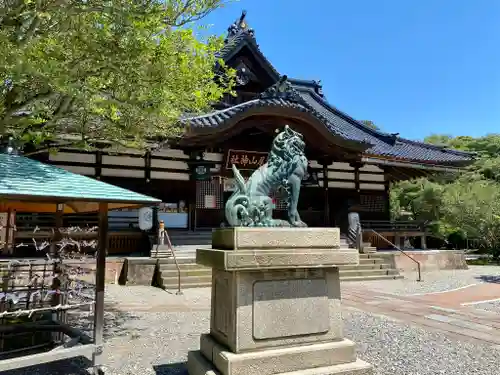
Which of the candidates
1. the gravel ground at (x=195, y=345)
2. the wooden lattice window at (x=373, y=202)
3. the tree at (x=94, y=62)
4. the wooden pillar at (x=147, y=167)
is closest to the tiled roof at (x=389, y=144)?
the wooden lattice window at (x=373, y=202)

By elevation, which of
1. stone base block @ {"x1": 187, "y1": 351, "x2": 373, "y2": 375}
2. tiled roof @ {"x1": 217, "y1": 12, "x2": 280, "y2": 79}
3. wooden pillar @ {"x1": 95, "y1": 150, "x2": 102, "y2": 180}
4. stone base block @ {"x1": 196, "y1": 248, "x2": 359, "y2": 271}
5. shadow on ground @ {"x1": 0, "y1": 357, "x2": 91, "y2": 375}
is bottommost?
shadow on ground @ {"x1": 0, "y1": 357, "x2": 91, "y2": 375}

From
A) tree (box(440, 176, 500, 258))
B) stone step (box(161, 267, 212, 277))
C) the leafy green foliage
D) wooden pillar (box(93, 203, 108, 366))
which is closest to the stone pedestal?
wooden pillar (box(93, 203, 108, 366))

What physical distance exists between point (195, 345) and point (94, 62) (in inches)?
184

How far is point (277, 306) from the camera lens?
14.5ft

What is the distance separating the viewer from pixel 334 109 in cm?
2358

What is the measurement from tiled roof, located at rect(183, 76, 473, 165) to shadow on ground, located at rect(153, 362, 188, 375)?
336 inches

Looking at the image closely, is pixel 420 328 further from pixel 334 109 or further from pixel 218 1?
pixel 334 109

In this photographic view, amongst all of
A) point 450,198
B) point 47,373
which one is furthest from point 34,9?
point 450,198

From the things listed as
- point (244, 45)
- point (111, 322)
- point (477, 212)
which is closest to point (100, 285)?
point (111, 322)

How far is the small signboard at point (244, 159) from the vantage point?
16328 mm

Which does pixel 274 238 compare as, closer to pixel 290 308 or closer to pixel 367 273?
pixel 290 308

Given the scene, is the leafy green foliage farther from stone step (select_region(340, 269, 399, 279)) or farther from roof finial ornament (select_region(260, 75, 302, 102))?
roof finial ornament (select_region(260, 75, 302, 102))

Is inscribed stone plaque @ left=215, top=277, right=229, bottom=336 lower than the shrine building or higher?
lower

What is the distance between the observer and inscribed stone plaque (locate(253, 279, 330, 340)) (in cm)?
432
